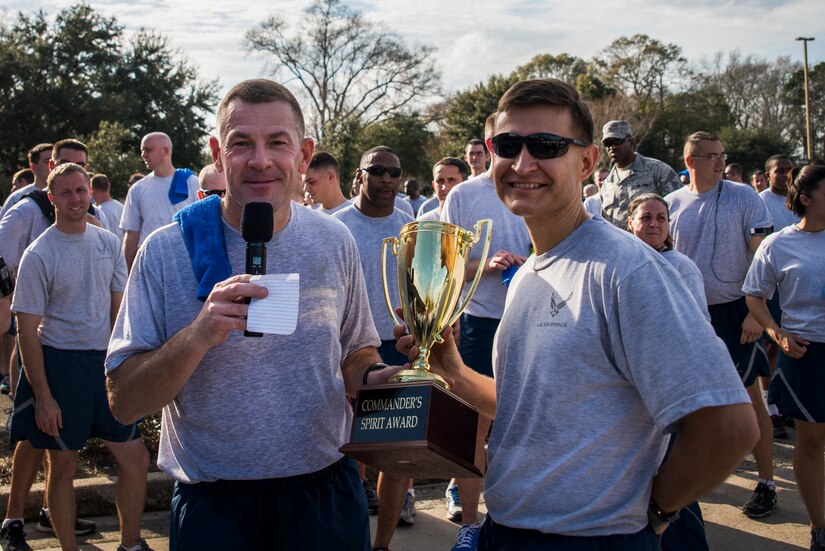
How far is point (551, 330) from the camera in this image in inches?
86.0

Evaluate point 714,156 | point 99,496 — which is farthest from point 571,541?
point 714,156

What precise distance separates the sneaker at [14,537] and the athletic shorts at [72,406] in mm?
527

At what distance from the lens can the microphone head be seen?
2221 millimetres

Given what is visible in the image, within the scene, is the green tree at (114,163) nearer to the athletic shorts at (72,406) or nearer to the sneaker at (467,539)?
the athletic shorts at (72,406)

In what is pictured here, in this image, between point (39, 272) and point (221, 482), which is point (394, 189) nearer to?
point (39, 272)

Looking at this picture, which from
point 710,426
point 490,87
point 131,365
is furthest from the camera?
point 490,87

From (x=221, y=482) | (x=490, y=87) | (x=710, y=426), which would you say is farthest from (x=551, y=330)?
(x=490, y=87)

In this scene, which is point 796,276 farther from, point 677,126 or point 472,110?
point 677,126

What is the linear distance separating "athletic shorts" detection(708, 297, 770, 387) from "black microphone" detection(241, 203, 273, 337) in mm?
4631

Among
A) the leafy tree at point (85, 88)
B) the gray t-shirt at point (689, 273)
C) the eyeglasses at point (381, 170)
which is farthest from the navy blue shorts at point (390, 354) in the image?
the leafy tree at point (85, 88)

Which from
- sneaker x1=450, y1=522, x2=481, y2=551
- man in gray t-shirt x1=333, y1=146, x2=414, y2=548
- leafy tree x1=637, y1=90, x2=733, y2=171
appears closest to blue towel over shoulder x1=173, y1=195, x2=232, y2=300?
sneaker x1=450, y1=522, x2=481, y2=551

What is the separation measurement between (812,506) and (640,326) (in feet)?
12.6

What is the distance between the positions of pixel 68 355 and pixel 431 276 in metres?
3.28

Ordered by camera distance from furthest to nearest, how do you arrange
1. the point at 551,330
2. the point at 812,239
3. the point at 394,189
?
the point at 394,189, the point at 812,239, the point at 551,330
